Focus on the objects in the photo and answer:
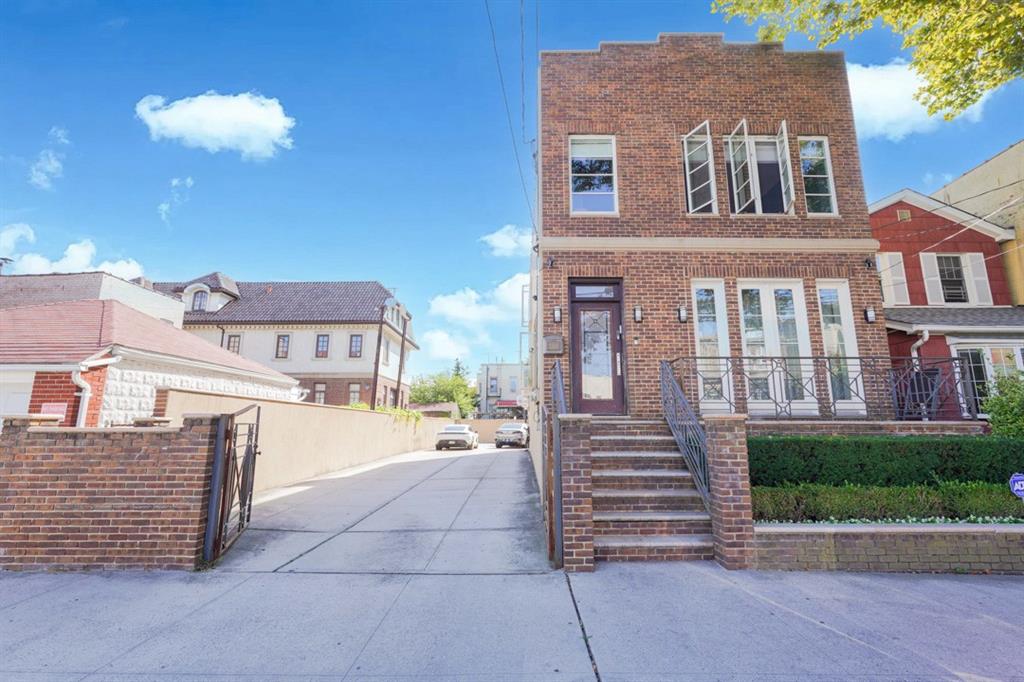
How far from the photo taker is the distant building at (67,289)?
54.9ft

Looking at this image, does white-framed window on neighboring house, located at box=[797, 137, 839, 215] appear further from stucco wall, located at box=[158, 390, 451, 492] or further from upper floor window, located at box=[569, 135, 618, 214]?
stucco wall, located at box=[158, 390, 451, 492]

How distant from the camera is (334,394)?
2552 cm

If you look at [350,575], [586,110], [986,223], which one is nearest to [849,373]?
[586,110]

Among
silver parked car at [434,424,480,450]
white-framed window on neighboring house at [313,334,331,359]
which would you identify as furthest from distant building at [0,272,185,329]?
silver parked car at [434,424,480,450]

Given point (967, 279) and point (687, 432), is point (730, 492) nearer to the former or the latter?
point (687, 432)

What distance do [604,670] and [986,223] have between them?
17.9 m

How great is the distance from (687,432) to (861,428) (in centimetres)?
281

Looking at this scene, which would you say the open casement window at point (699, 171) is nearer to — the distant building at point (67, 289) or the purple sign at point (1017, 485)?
the purple sign at point (1017, 485)

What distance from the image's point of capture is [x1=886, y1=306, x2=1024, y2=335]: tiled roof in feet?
36.2

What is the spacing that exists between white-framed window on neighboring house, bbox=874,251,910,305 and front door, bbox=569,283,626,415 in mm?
9934

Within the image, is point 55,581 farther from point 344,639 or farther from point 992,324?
point 992,324

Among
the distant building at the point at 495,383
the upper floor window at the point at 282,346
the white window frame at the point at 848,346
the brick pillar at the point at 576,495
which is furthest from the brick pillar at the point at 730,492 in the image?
the distant building at the point at 495,383

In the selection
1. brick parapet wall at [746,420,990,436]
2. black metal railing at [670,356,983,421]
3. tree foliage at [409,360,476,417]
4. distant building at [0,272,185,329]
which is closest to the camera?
brick parapet wall at [746,420,990,436]

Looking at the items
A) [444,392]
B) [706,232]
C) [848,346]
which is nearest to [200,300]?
[444,392]
